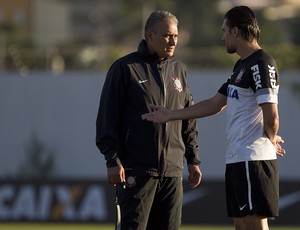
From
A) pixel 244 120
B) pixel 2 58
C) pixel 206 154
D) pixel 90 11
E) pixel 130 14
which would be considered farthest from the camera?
pixel 90 11

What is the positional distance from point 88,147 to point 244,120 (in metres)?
20.8

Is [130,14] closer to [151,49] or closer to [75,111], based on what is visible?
[75,111]

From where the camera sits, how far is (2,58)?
3200cm

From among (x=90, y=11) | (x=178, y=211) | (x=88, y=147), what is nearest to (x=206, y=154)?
(x=88, y=147)

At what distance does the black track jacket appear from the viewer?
354 inches

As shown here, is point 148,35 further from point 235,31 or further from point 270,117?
point 270,117

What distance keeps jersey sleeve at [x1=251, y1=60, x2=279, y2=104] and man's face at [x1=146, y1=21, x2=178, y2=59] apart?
2.76 ft

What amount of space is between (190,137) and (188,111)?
1.85 feet

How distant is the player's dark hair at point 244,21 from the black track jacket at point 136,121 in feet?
2.55

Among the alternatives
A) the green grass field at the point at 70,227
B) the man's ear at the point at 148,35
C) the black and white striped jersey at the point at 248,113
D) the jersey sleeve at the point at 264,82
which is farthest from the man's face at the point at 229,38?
the green grass field at the point at 70,227

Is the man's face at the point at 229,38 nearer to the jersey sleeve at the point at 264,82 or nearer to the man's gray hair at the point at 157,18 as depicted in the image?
the jersey sleeve at the point at 264,82

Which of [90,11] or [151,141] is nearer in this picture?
[151,141]

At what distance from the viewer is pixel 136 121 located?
9.03 meters

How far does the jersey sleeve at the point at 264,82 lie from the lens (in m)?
8.47
